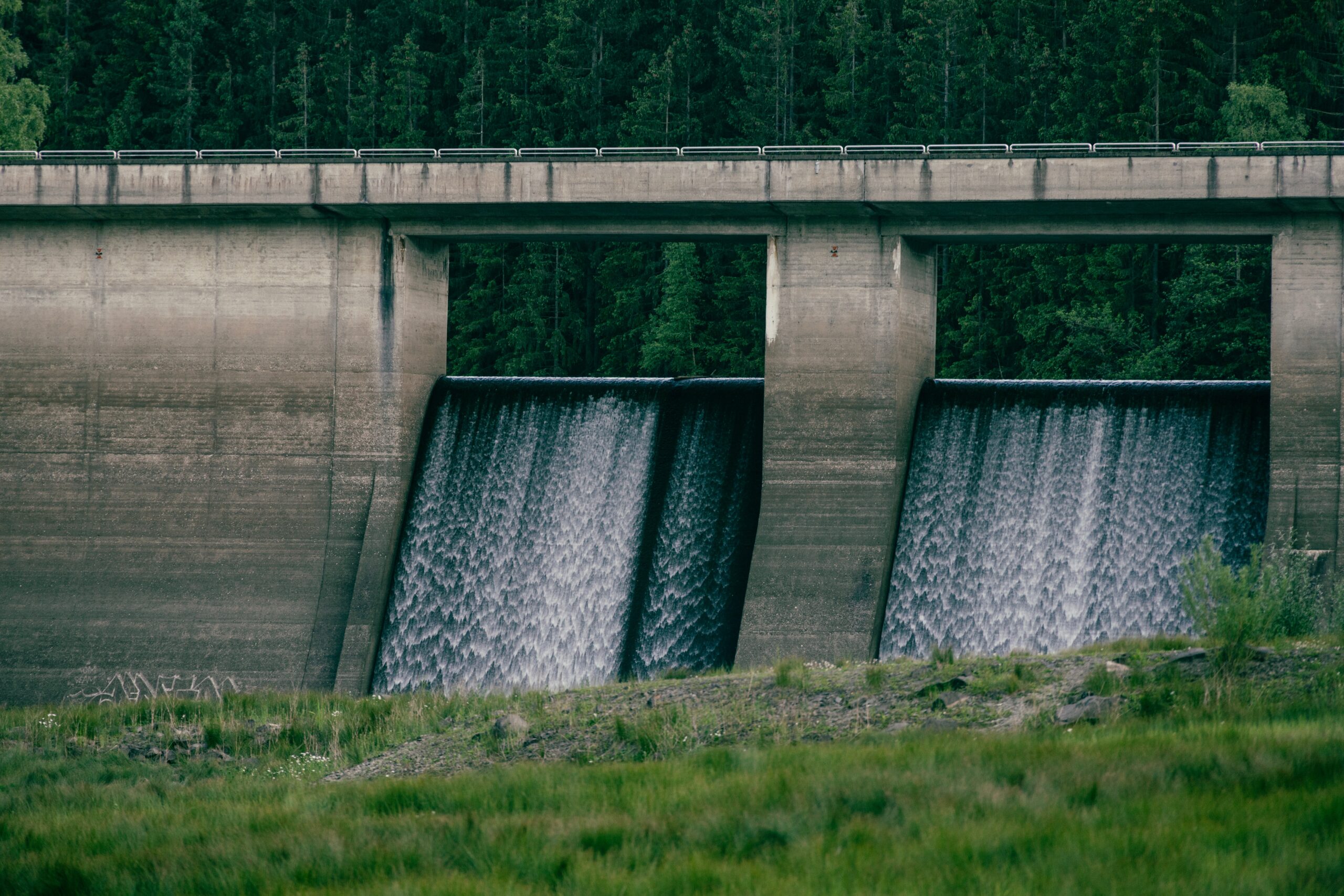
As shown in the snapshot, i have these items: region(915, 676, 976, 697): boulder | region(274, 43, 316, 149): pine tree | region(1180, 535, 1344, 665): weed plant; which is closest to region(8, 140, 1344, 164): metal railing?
region(1180, 535, 1344, 665): weed plant

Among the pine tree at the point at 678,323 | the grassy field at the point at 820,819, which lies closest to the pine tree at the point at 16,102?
the pine tree at the point at 678,323

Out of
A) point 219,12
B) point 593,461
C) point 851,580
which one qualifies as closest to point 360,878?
point 851,580

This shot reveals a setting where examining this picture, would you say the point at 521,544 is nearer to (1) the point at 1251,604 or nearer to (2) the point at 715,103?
(1) the point at 1251,604

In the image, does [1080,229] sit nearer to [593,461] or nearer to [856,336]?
[856,336]

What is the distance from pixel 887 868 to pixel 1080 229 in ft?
74.7

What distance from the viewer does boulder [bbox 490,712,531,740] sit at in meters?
17.5

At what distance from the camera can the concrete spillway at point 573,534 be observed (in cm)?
3062

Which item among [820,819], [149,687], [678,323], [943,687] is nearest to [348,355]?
[149,687]

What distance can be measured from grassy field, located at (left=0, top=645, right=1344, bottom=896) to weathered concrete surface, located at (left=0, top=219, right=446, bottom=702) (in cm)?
1521

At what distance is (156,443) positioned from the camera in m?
32.8

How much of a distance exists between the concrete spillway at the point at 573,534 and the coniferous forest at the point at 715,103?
51.1 feet

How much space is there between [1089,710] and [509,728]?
6221mm

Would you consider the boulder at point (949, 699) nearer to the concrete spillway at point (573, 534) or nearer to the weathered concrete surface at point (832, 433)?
the weathered concrete surface at point (832, 433)

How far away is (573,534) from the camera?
105ft
